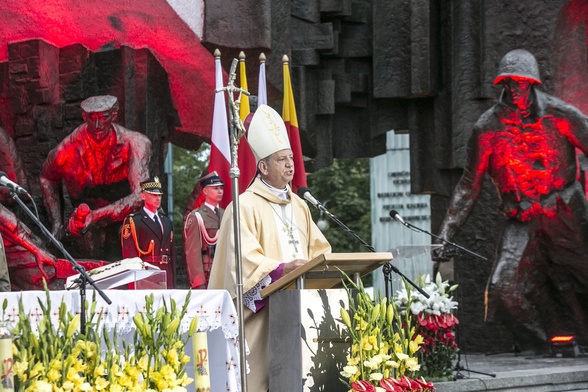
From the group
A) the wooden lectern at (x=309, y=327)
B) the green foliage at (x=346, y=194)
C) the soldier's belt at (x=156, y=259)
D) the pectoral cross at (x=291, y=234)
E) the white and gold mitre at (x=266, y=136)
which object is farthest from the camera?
the green foliage at (x=346, y=194)

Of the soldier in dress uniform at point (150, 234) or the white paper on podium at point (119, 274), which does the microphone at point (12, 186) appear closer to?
the white paper on podium at point (119, 274)

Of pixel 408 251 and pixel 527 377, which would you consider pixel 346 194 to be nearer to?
pixel 527 377

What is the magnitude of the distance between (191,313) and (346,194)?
79.2 feet

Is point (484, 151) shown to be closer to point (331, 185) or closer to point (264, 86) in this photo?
point (264, 86)

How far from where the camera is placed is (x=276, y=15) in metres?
12.9

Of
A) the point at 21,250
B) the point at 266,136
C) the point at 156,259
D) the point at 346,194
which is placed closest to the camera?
the point at 266,136

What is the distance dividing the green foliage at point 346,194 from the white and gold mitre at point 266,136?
22338 mm

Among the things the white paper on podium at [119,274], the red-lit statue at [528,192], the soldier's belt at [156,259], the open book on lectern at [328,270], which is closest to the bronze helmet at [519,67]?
the red-lit statue at [528,192]

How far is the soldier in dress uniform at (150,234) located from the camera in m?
10.3

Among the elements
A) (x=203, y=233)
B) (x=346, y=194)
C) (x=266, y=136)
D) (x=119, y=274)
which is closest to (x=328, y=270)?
(x=266, y=136)

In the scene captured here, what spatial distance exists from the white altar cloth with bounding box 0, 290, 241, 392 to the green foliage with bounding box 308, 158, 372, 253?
23051 mm

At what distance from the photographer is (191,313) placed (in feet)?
20.1

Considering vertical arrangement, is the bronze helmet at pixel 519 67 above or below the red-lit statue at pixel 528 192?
above

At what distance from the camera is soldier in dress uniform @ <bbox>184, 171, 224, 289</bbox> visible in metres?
10.6
